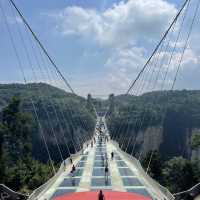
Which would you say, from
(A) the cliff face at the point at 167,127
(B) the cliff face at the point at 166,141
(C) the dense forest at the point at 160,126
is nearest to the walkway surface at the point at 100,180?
(C) the dense forest at the point at 160,126

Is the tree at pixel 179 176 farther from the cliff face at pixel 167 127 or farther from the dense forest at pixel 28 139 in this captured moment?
the cliff face at pixel 167 127

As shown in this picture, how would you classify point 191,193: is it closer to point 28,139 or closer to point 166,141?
point 28,139

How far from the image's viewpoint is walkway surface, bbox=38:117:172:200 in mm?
26875

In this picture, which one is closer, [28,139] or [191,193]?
[191,193]

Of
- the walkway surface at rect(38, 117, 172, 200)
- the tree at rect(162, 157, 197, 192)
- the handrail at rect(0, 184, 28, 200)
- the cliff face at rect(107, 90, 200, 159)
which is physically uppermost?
the cliff face at rect(107, 90, 200, 159)

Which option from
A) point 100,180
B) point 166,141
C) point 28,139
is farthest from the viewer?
point 166,141

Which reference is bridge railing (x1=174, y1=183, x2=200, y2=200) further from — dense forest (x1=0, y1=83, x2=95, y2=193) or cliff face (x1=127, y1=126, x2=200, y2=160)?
cliff face (x1=127, y1=126, x2=200, y2=160)

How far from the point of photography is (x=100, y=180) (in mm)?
31672

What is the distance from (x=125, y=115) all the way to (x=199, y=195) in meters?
84.4

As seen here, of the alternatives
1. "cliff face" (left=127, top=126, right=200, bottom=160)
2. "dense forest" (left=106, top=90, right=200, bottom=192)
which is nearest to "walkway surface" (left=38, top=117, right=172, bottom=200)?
"dense forest" (left=106, top=90, right=200, bottom=192)

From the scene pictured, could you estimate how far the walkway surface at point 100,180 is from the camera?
88.2ft

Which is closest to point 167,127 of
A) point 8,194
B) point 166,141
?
point 166,141

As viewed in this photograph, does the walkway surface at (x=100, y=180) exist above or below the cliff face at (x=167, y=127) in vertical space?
below

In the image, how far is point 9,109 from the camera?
267 feet
